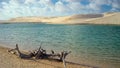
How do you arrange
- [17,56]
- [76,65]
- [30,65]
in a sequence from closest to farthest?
1. [30,65]
2. [76,65]
3. [17,56]

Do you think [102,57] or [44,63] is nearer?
[44,63]

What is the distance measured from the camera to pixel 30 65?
17547 mm

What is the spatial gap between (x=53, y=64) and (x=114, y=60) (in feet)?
18.9

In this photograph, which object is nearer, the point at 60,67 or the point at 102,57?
the point at 60,67

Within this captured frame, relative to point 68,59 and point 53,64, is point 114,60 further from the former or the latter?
point 53,64

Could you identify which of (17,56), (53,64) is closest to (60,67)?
(53,64)

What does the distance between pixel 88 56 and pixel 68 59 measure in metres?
2.41

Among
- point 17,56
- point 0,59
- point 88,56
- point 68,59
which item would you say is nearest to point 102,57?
point 88,56

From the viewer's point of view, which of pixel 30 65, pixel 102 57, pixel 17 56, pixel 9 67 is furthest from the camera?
pixel 102 57

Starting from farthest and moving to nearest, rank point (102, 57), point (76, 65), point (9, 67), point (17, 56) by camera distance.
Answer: point (102, 57), point (17, 56), point (76, 65), point (9, 67)

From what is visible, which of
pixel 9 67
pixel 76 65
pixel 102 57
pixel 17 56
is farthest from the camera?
pixel 102 57

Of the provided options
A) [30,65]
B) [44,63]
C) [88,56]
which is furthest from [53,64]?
[88,56]

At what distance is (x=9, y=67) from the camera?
644 inches

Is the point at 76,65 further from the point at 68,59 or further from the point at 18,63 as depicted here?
the point at 18,63
